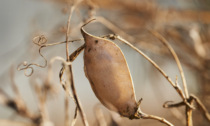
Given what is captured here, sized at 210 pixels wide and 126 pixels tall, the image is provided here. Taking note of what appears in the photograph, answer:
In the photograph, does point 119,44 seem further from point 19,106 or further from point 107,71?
point 107,71

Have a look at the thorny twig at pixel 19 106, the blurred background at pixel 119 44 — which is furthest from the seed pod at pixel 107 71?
the thorny twig at pixel 19 106

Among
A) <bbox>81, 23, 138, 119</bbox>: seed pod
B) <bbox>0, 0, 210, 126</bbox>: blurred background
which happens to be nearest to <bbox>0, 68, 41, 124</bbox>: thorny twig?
<bbox>0, 0, 210, 126</bbox>: blurred background

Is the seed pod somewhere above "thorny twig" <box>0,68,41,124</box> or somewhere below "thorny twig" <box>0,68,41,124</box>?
above

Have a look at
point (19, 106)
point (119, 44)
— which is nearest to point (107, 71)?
→ point (19, 106)

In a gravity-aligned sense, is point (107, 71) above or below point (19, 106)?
above

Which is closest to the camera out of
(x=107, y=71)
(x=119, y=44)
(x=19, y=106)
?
(x=107, y=71)

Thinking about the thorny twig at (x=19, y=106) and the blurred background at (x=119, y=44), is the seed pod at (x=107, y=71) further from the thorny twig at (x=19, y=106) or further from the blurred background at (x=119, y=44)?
the thorny twig at (x=19, y=106)

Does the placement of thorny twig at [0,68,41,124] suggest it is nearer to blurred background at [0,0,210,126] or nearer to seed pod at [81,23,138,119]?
blurred background at [0,0,210,126]
